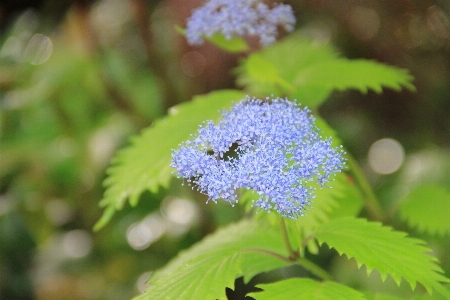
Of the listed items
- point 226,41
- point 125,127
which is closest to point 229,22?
point 226,41

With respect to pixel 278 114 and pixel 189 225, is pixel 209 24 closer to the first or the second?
pixel 278 114

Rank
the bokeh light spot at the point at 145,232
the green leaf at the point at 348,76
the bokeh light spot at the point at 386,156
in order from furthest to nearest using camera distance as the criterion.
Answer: the bokeh light spot at the point at 386,156 → the bokeh light spot at the point at 145,232 → the green leaf at the point at 348,76

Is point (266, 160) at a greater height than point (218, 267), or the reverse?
point (266, 160)

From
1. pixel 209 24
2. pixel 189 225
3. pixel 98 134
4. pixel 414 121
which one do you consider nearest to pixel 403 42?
pixel 414 121

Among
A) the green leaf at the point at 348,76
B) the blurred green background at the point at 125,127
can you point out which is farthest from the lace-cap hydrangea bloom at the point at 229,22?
the blurred green background at the point at 125,127

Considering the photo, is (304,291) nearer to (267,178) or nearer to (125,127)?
(267,178)

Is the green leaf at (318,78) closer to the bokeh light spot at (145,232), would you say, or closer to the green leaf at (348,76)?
the green leaf at (348,76)

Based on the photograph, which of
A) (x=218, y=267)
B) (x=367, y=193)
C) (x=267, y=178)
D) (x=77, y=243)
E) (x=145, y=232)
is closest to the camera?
(x=267, y=178)
